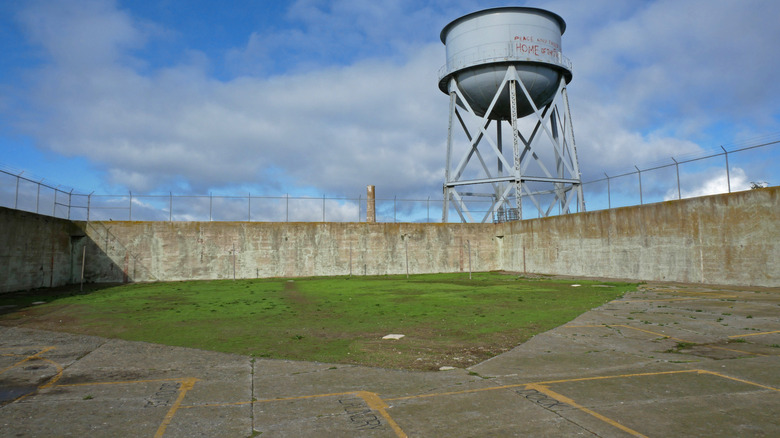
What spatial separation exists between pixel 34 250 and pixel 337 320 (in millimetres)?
19775

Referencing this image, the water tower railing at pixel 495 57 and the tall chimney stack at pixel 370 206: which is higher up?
the water tower railing at pixel 495 57

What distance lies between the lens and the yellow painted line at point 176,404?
14.4 feet

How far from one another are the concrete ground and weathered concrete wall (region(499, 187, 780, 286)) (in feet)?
36.2

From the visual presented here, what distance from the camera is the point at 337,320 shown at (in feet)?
37.5

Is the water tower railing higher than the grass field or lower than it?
higher

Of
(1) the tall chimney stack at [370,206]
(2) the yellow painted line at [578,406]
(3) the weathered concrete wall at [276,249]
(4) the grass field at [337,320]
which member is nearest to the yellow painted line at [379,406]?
(4) the grass field at [337,320]

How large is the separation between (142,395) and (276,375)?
1607mm

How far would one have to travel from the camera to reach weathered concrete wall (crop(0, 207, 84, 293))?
20594 mm

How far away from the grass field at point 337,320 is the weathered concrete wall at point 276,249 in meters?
10.00

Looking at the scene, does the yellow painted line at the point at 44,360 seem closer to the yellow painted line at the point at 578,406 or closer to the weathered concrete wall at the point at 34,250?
the yellow painted line at the point at 578,406

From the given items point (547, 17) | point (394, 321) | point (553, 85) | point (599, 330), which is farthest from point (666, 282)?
point (547, 17)

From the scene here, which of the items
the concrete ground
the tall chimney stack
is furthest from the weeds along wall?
the concrete ground

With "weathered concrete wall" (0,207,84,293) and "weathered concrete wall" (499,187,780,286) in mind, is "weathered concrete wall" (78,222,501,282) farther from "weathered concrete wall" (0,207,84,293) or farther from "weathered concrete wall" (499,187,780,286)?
"weathered concrete wall" (499,187,780,286)

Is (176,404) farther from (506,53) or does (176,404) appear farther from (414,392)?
(506,53)
